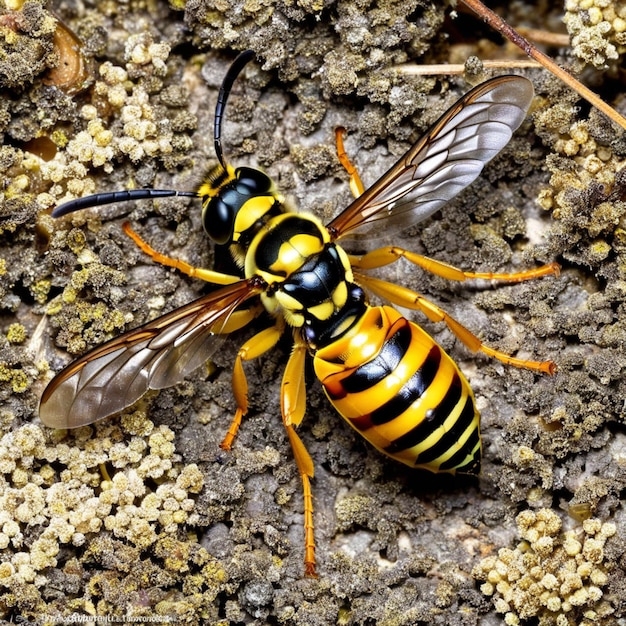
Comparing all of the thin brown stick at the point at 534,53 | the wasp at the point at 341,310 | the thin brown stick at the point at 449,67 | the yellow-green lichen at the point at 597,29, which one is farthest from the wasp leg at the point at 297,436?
the yellow-green lichen at the point at 597,29

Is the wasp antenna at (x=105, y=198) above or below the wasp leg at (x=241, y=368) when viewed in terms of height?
above

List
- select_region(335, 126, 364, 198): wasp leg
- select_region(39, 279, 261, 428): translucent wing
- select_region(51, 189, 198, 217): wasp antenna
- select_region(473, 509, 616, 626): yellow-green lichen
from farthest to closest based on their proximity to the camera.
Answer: select_region(335, 126, 364, 198): wasp leg
select_region(51, 189, 198, 217): wasp antenna
select_region(473, 509, 616, 626): yellow-green lichen
select_region(39, 279, 261, 428): translucent wing

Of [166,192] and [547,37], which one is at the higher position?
[547,37]

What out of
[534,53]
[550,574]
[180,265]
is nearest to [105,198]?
[180,265]

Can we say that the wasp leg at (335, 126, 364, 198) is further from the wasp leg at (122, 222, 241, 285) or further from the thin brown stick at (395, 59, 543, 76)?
the wasp leg at (122, 222, 241, 285)

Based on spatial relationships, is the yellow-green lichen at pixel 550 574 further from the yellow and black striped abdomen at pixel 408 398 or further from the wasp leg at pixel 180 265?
the wasp leg at pixel 180 265

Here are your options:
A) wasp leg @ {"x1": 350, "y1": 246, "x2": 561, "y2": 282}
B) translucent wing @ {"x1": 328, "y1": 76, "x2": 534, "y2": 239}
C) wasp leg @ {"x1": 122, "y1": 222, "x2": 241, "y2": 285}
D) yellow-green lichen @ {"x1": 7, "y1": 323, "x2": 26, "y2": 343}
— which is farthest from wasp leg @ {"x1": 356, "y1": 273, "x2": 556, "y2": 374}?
yellow-green lichen @ {"x1": 7, "y1": 323, "x2": 26, "y2": 343}

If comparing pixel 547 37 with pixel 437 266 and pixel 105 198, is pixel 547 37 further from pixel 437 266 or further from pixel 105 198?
pixel 105 198
